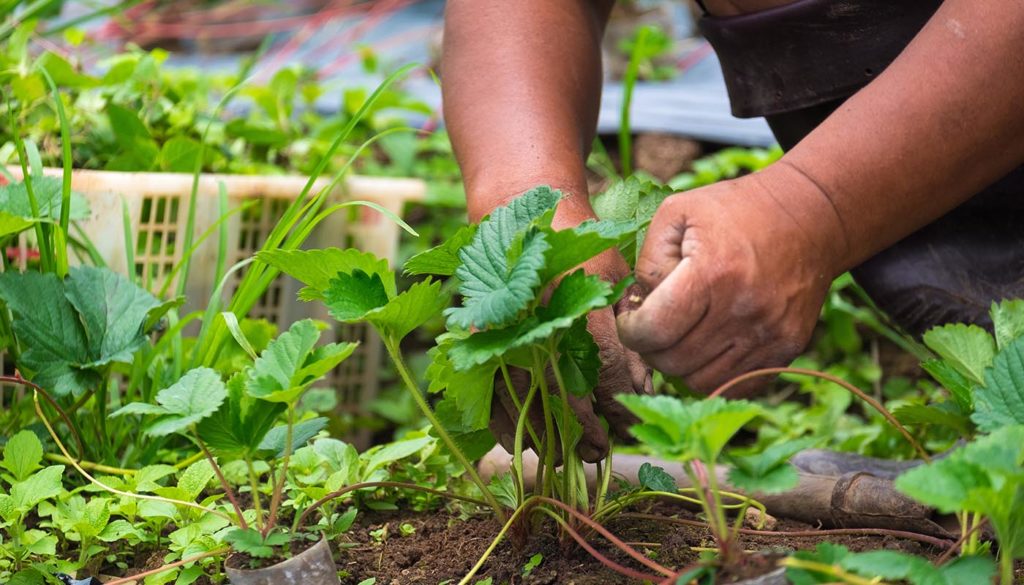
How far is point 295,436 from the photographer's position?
37.2 inches

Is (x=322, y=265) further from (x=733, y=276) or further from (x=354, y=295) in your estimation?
(x=733, y=276)

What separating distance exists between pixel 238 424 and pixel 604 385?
0.32 meters

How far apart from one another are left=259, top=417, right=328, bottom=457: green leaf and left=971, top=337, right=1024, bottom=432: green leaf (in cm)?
53

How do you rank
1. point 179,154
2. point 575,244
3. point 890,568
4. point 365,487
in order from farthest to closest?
point 179,154 → point 365,487 → point 575,244 → point 890,568

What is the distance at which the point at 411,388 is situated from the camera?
914 millimetres

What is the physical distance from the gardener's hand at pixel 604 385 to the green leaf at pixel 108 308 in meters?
0.38

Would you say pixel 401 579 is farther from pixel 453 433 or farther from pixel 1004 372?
pixel 1004 372

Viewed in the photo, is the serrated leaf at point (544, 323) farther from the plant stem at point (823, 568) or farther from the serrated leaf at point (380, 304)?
the plant stem at point (823, 568)

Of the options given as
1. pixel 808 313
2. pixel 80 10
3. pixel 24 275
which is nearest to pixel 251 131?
pixel 24 275

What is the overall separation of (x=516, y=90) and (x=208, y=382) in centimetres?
49

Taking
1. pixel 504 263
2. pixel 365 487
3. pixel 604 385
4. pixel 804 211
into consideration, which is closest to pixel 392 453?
pixel 365 487

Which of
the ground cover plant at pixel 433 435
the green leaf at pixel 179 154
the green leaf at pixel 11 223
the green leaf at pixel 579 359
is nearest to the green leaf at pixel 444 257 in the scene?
the ground cover plant at pixel 433 435

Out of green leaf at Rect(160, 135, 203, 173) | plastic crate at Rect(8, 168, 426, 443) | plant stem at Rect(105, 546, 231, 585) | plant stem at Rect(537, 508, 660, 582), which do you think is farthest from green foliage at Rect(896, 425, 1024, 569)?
green leaf at Rect(160, 135, 203, 173)

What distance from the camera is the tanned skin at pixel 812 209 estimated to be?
2.81 ft
